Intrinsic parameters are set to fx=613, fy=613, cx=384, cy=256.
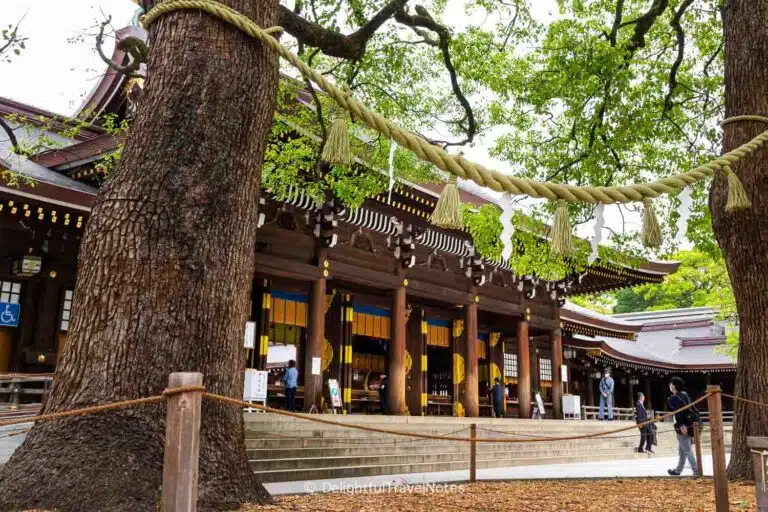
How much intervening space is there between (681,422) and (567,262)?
2.63 metres

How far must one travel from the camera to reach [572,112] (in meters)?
8.22

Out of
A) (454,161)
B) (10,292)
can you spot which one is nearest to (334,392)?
(10,292)

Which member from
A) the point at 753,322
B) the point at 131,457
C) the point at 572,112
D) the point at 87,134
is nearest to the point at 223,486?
the point at 131,457

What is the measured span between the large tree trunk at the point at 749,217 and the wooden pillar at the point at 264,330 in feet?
25.6

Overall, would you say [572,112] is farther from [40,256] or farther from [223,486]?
[40,256]

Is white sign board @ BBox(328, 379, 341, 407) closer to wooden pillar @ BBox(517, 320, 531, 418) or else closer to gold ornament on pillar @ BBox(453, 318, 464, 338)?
gold ornament on pillar @ BBox(453, 318, 464, 338)

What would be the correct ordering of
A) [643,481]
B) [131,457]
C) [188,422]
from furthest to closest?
[643,481] < [131,457] < [188,422]

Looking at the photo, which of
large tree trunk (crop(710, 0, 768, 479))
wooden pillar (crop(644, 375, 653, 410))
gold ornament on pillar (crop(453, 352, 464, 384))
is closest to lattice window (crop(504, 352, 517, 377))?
gold ornament on pillar (crop(453, 352, 464, 384))

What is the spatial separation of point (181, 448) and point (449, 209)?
221 cm

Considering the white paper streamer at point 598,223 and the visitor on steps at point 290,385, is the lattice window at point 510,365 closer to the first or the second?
the visitor on steps at point 290,385

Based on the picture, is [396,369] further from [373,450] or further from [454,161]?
[454,161]

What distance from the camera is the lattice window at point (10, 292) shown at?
9.26m

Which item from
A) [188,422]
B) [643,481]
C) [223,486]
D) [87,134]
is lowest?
[643,481]

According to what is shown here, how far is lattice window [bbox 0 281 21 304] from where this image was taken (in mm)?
9262
